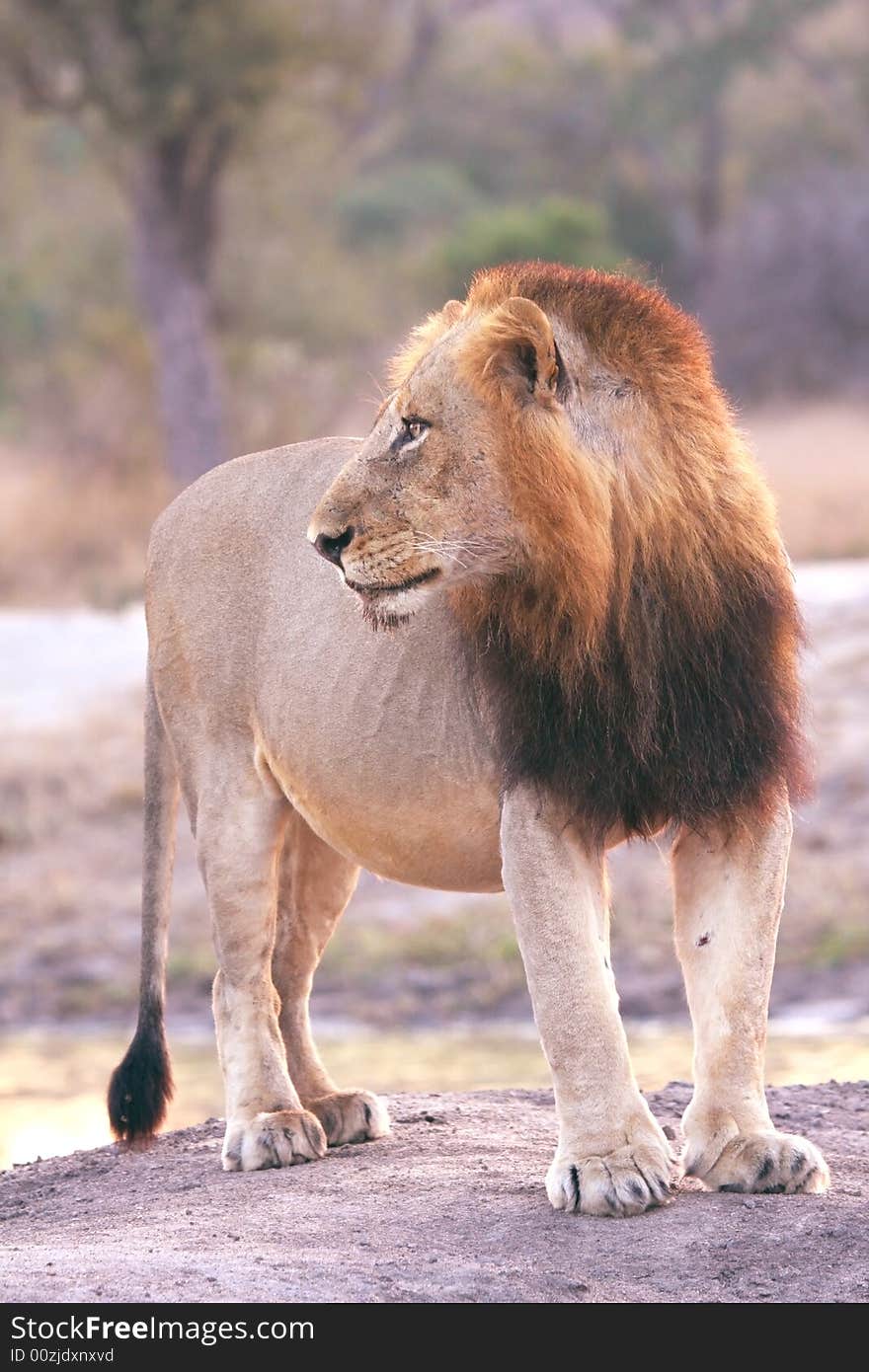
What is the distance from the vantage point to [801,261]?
22.1 m

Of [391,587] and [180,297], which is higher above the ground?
[180,297]

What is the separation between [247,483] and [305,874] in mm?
829

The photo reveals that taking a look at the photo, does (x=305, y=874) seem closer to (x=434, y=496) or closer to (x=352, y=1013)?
(x=434, y=496)

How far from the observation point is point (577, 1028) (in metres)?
3.47

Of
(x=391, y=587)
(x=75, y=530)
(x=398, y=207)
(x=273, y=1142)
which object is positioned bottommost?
(x=273, y=1142)

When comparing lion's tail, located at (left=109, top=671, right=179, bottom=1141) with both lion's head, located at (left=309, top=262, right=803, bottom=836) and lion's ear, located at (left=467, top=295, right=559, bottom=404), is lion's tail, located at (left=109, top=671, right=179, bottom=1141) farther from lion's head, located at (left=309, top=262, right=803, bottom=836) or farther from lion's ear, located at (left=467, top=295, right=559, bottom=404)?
lion's ear, located at (left=467, top=295, right=559, bottom=404)

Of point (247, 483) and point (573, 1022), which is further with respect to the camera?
point (247, 483)

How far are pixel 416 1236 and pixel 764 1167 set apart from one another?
0.57 meters

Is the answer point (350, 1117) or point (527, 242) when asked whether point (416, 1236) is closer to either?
point (350, 1117)

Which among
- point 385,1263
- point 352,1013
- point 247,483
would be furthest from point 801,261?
point 385,1263

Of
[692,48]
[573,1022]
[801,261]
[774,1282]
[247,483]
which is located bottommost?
[774,1282]

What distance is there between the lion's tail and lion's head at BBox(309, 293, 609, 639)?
54.1 inches

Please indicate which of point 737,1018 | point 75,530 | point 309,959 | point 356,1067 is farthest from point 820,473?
point 737,1018

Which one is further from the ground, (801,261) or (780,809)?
(801,261)
